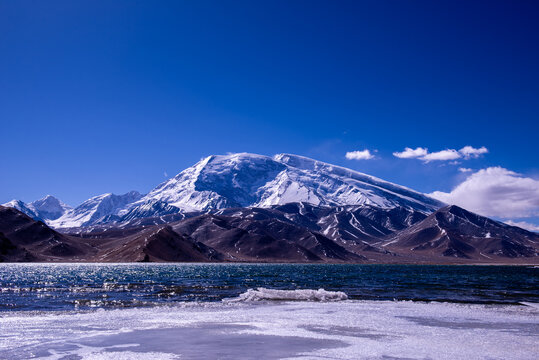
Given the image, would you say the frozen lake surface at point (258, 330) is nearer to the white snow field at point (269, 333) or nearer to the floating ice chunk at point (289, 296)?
the white snow field at point (269, 333)

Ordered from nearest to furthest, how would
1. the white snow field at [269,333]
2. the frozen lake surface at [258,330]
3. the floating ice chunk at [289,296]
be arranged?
the white snow field at [269,333] < the frozen lake surface at [258,330] < the floating ice chunk at [289,296]

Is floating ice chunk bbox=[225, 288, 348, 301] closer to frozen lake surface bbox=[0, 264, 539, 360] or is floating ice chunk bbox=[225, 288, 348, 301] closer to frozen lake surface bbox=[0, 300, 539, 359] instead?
frozen lake surface bbox=[0, 264, 539, 360]

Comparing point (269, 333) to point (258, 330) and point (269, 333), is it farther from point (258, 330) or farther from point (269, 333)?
point (258, 330)

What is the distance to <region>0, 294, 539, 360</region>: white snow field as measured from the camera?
22188mm

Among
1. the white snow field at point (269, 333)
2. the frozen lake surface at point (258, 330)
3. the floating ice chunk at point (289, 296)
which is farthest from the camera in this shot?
the floating ice chunk at point (289, 296)

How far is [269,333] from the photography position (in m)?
28.4

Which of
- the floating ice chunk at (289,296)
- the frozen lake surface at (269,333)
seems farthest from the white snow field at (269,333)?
the floating ice chunk at (289,296)

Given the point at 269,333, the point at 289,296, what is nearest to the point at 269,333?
the point at 269,333

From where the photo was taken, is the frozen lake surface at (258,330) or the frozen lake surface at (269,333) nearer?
the frozen lake surface at (269,333)

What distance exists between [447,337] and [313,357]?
38.8 feet

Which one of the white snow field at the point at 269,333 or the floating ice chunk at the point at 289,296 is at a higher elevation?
the white snow field at the point at 269,333

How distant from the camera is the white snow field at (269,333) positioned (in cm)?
2219

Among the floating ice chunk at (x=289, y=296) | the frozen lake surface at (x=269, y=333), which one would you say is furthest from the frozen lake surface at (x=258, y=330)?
the floating ice chunk at (x=289, y=296)

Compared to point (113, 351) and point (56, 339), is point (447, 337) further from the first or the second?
point (56, 339)
